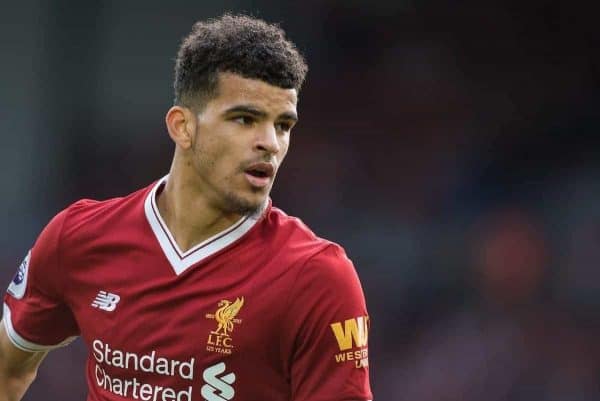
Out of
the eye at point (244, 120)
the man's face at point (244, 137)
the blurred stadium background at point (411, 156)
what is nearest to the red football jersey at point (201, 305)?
the man's face at point (244, 137)

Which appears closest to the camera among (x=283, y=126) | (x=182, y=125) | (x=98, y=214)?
(x=283, y=126)

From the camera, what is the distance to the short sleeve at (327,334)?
7.62ft

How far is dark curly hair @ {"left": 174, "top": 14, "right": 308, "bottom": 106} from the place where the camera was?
8.13 feet

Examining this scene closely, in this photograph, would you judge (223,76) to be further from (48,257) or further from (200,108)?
(48,257)

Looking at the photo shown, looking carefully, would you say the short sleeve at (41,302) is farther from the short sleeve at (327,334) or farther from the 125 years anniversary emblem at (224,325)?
the short sleeve at (327,334)

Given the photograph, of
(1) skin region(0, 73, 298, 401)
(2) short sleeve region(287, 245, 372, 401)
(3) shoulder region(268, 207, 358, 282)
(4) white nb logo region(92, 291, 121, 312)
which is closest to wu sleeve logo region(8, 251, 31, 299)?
(4) white nb logo region(92, 291, 121, 312)

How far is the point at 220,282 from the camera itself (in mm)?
2521

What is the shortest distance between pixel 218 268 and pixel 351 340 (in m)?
0.43

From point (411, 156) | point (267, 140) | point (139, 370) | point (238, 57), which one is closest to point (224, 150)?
point (267, 140)

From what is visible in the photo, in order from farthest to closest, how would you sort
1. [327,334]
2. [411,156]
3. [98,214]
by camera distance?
[411,156] → [98,214] → [327,334]

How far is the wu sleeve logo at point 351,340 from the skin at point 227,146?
1.32ft

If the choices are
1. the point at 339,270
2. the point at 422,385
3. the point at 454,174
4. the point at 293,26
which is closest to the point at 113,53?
the point at 293,26

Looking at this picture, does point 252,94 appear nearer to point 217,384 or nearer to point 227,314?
point 227,314

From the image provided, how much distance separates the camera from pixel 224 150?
2.50m
